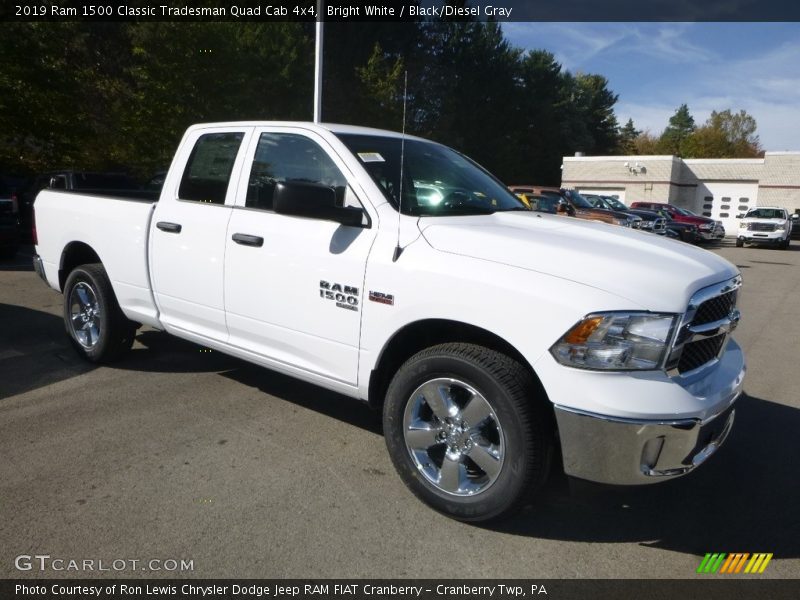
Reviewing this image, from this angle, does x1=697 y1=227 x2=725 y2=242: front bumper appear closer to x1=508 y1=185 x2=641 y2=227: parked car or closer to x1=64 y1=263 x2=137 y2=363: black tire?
x1=508 y1=185 x2=641 y2=227: parked car

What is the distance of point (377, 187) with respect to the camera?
3512 mm

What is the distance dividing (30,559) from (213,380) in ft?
7.96

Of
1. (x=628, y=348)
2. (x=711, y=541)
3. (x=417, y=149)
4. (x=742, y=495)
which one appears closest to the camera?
(x=628, y=348)

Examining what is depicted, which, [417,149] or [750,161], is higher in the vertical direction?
[750,161]

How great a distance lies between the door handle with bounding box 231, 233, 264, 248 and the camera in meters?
3.81

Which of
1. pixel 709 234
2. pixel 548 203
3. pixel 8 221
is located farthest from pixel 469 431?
pixel 709 234

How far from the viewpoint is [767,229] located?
25.4m

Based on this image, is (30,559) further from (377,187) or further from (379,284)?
(377,187)

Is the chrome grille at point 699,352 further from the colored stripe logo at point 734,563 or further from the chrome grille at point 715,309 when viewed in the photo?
the colored stripe logo at point 734,563

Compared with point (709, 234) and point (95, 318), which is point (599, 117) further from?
point (95, 318)

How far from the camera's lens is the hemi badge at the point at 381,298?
321cm

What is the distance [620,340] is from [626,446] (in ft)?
1.45

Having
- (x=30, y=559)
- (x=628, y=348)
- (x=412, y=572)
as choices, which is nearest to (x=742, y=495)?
(x=628, y=348)

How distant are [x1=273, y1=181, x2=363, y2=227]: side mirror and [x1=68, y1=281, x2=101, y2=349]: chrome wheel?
2724 millimetres
